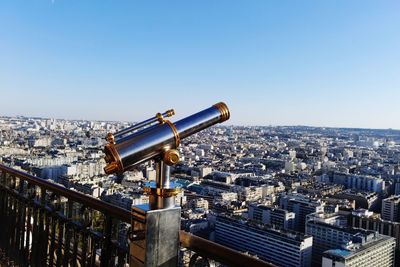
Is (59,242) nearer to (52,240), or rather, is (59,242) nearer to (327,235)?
(52,240)

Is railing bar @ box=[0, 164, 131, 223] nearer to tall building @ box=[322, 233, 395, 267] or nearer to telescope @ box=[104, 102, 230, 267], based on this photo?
telescope @ box=[104, 102, 230, 267]

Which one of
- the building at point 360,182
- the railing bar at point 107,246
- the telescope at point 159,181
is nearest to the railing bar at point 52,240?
the railing bar at point 107,246

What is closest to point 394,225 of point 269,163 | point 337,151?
point 269,163

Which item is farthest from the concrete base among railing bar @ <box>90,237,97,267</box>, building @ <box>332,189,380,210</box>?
building @ <box>332,189,380,210</box>

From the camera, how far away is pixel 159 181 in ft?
3.10

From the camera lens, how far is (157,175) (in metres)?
0.94

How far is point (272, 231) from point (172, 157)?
498 inches

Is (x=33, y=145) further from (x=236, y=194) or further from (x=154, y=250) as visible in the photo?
(x=154, y=250)

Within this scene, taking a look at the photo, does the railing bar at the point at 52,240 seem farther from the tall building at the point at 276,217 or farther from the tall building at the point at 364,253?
the tall building at the point at 276,217

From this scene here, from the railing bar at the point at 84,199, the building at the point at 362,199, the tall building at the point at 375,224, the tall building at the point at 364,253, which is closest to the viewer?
the railing bar at the point at 84,199

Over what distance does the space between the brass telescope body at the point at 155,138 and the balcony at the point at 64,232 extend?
0.73ft

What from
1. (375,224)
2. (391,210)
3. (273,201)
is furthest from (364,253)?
(273,201)

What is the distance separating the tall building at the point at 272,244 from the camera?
490 inches

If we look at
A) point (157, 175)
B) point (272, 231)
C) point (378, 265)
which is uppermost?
point (157, 175)
